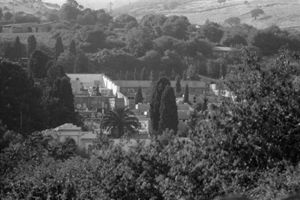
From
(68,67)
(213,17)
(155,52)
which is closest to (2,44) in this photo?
(68,67)

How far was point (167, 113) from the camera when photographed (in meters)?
31.4

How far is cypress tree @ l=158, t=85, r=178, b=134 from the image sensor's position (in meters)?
31.2

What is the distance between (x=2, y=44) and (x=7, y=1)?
54069 millimetres

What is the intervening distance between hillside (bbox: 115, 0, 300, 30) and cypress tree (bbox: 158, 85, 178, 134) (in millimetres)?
69099

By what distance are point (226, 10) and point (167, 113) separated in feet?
326

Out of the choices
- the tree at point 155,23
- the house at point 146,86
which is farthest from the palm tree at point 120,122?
the tree at point 155,23

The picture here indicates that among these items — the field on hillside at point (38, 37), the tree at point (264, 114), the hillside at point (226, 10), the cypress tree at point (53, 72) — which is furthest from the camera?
the hillside at point (226, 10)

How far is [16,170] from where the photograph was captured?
15.0 metres

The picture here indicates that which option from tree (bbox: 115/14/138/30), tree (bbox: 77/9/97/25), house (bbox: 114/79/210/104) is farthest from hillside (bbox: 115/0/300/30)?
house (bbox: 114/79/210/104)

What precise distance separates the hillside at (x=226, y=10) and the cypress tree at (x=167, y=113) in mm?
69099

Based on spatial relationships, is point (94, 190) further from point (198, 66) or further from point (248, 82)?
point (198, 66)

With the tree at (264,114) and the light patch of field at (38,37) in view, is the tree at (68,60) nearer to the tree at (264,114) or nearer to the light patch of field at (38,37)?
the light patch of field at (38,37)

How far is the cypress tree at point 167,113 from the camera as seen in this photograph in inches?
1227

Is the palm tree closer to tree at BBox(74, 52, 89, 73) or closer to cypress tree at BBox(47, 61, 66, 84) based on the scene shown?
cypress tree at BBox(47, 61, 66, 84)
